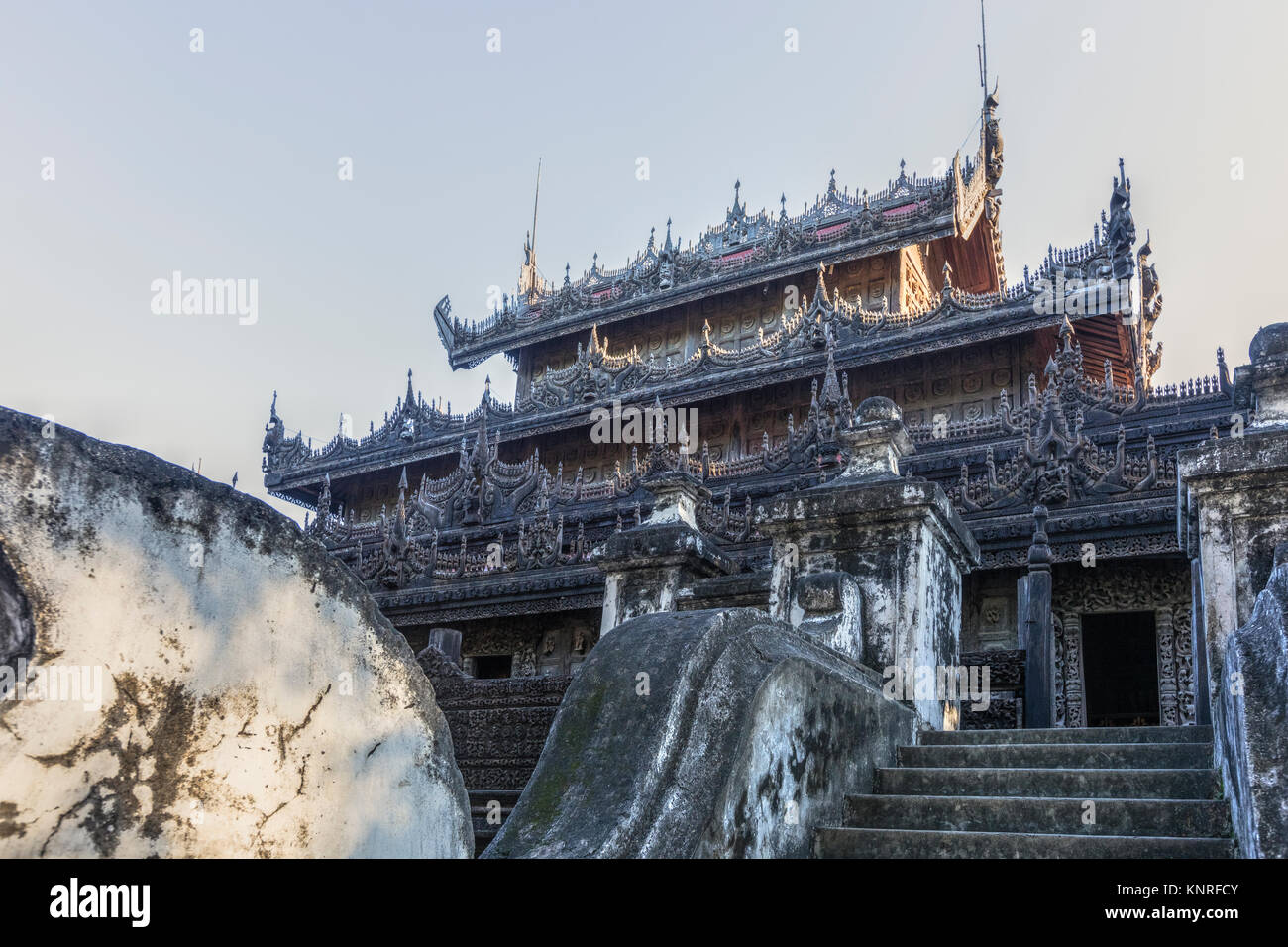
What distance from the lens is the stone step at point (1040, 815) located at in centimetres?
386

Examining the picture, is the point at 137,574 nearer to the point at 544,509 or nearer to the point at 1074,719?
the point at 1074,719

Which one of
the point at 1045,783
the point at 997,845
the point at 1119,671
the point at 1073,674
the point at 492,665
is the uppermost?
the point at 1045,783

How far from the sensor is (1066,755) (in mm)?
4605

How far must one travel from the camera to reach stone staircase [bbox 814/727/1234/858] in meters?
3.79

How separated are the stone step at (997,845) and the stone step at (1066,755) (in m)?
0.73

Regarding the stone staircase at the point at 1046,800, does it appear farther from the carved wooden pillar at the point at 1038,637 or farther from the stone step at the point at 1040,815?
the carved wooden pillar at the point at 1038,637

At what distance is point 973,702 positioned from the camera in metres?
7.13

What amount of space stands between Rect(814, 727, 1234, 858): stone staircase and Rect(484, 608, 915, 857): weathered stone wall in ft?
0.93

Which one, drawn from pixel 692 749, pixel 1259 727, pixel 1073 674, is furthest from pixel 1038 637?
pixel 1073 674

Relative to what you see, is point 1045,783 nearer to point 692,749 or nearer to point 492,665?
point 692,749

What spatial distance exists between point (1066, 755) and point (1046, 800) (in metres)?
0.55

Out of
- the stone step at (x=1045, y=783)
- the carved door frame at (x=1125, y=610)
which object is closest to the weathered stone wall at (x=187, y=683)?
the stone step at (x=1045, y=783)
